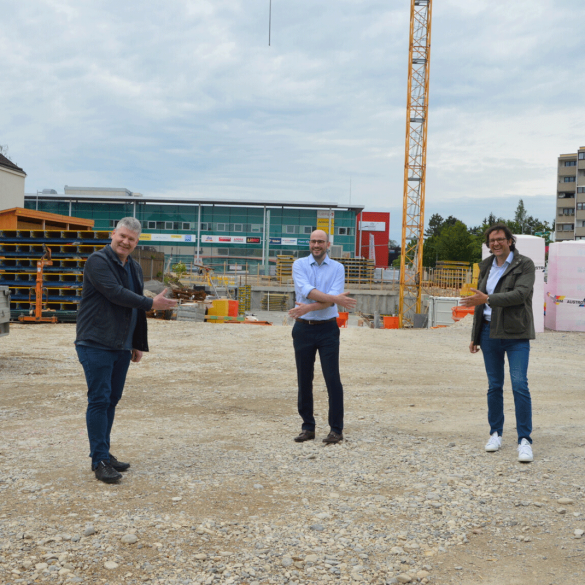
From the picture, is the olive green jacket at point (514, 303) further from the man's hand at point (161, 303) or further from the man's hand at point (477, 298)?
the man's hand at point (161, 303)

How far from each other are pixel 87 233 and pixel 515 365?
1565 cm

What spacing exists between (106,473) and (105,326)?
1.07m

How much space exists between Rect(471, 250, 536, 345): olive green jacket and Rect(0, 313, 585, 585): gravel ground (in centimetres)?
110

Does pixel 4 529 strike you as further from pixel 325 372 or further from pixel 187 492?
pixel 325 372

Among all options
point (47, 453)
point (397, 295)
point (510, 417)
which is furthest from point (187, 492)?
point (397, 295)

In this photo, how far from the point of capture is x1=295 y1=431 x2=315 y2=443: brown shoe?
223 inches

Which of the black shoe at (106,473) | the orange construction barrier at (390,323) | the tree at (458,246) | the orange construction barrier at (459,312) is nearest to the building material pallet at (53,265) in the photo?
the orange construction barrier at (459,312)

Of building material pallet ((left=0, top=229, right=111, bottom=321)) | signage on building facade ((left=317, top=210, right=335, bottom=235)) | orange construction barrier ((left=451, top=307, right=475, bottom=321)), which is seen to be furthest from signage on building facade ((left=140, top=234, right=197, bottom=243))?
building material pallet ((left=0, top=229, right=111, bottom=321))

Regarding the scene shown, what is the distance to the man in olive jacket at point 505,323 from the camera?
16.7 feet

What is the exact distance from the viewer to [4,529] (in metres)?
3.54

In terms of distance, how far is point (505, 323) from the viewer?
512 centimetres

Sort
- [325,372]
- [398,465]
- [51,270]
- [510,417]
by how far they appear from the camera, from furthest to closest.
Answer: [51,270] < [510,417] < [325,372] < [398,465]

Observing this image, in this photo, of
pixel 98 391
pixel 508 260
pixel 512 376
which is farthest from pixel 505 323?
pixel 98 391

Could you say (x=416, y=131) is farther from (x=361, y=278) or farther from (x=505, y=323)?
(x=505, y=323)
